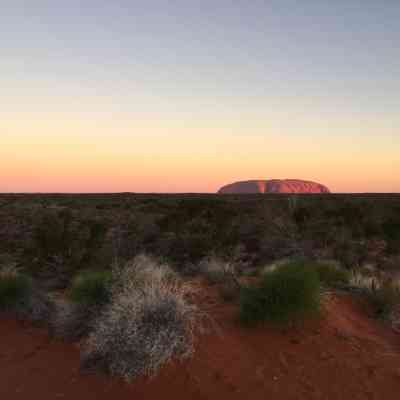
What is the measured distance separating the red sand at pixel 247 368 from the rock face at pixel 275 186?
169292 millimetres

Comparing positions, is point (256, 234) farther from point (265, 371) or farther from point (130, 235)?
point (265, 371)

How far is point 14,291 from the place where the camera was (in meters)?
6.81

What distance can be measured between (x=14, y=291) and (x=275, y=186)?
581 ft

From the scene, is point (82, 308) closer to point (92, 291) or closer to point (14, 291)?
point (92, 291)

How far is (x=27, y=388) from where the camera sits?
14.7ft

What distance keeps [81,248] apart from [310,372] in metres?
9.10

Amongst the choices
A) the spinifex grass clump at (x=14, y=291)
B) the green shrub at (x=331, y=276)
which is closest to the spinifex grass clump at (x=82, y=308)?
the spinifex grass clump at (x=14, y=291)

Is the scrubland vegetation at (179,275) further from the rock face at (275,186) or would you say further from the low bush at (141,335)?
the rock face at (275,186)

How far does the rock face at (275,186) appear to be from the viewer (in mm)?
176250

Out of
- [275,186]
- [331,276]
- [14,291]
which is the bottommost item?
[14,291]

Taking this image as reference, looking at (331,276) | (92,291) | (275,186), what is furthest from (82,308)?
(275,186)

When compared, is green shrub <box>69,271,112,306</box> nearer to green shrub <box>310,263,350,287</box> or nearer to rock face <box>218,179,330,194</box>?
green shrub <box>310,263,350,287</box>

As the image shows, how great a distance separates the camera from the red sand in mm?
4191

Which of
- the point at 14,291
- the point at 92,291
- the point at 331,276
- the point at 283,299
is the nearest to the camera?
the point at 283,299
